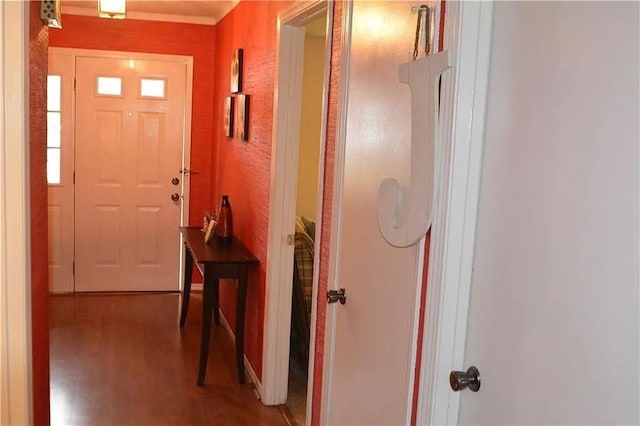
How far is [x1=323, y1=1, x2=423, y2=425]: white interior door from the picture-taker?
1.71 meters

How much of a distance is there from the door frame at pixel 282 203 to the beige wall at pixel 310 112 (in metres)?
1.53

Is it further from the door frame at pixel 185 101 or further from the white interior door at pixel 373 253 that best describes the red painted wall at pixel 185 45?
the white interior door at pixel 373 253

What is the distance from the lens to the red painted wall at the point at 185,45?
16.5 ft

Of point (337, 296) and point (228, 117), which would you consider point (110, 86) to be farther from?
point (337, 296)

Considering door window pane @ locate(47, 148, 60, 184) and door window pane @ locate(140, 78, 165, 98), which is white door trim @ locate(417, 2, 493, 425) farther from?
door window pane @ locate(47, 148, 60, 184)

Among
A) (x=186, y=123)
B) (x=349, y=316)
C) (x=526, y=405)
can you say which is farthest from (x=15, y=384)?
(x=186, y=123)

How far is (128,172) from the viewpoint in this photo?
524 centimetres

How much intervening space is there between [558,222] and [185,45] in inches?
178

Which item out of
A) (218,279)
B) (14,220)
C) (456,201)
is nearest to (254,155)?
(218,279)

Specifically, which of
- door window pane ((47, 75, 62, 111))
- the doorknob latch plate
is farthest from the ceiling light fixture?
the doorknob latch plate

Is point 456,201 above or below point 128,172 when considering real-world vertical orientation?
above

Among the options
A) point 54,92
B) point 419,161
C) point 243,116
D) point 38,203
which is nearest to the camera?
point 419,161

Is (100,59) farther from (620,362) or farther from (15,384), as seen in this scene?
(620,362)

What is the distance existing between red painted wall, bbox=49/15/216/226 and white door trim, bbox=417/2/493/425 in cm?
402
